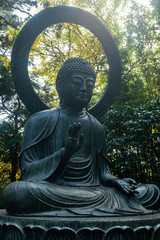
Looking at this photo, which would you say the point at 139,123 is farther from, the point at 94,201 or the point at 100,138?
the point at 94,201

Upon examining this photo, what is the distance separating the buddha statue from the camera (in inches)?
126

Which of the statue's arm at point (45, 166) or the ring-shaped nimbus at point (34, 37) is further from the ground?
the ring-shaped nimbus at point (34, 37)

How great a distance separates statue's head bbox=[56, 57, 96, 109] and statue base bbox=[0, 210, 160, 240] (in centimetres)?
196

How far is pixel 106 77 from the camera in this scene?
11.4 meters

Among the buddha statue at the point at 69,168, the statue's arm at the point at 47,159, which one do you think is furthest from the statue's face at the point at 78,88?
the statue's arm at the point at 47,159

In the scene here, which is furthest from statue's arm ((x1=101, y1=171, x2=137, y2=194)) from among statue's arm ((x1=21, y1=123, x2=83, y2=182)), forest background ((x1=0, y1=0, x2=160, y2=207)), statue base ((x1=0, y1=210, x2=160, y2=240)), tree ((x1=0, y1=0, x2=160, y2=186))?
tree ((x1=0, y1=0, x2=160, y2=186))

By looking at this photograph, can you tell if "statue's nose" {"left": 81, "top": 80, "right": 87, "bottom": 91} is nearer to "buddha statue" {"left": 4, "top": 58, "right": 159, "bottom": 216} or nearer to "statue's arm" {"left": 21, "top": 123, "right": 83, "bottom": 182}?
"buddha statue" {"left": 4, "top": 58, "right": 159, "bottom": 216}

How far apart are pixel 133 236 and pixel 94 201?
0.72 metres

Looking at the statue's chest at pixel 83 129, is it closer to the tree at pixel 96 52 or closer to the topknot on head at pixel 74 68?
the topknot on head at pixel 74 68

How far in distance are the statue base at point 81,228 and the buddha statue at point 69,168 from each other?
0.72 ft

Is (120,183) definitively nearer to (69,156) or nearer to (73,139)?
(69,156)

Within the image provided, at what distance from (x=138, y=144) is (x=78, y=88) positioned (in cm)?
374

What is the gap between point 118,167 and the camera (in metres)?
7.85

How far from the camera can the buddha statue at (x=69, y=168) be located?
3.21 meters
